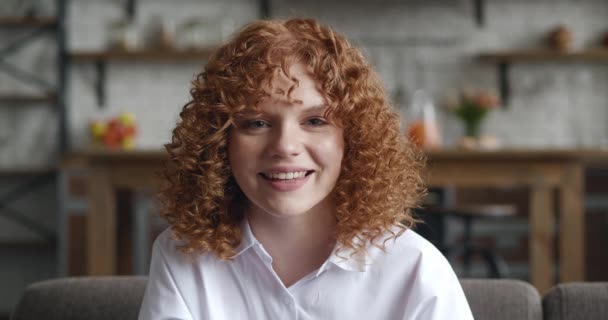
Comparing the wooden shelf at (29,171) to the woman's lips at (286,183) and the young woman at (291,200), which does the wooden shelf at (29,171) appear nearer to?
the young woman at (291,200)

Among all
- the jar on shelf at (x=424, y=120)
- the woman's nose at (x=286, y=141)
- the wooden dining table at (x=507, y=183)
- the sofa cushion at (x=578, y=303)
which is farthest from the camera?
the jar on shelf at (x=424, y=120)

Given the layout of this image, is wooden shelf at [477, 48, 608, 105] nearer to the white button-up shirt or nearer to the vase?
the vase

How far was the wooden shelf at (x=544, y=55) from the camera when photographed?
4.25m

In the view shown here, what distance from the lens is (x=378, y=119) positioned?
1.08 metres

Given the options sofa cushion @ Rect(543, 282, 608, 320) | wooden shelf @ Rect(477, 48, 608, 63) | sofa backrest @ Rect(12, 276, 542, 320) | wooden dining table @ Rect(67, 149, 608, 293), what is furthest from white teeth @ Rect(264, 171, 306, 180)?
wooden shelf @ Rect(477, 48, 608, 63)

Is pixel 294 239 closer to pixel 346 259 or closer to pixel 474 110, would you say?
pixel 346 259

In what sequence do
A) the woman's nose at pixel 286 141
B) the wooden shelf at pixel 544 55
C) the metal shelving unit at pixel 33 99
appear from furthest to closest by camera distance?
1. the metal shelving unit at pixel 33 99
2. the wooden shelf at pixel 544 55
3. the woman's nose at pixel 286 141

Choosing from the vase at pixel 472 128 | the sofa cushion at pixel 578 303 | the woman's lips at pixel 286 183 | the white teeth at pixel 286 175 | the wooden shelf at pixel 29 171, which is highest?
the white teeth at pixel 286 175

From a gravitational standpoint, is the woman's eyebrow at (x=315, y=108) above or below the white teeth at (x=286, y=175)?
above

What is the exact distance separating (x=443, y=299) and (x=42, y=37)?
396 centimetres

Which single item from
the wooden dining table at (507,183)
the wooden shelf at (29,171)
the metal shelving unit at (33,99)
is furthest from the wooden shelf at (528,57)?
the wooden shelf at (29,171)

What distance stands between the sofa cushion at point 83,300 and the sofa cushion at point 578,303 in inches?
24.7

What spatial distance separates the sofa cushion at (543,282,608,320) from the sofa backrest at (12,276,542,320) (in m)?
0.02

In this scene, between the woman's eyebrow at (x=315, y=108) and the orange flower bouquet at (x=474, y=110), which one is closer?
the woman's eyebrow at (x=315, y=108)
